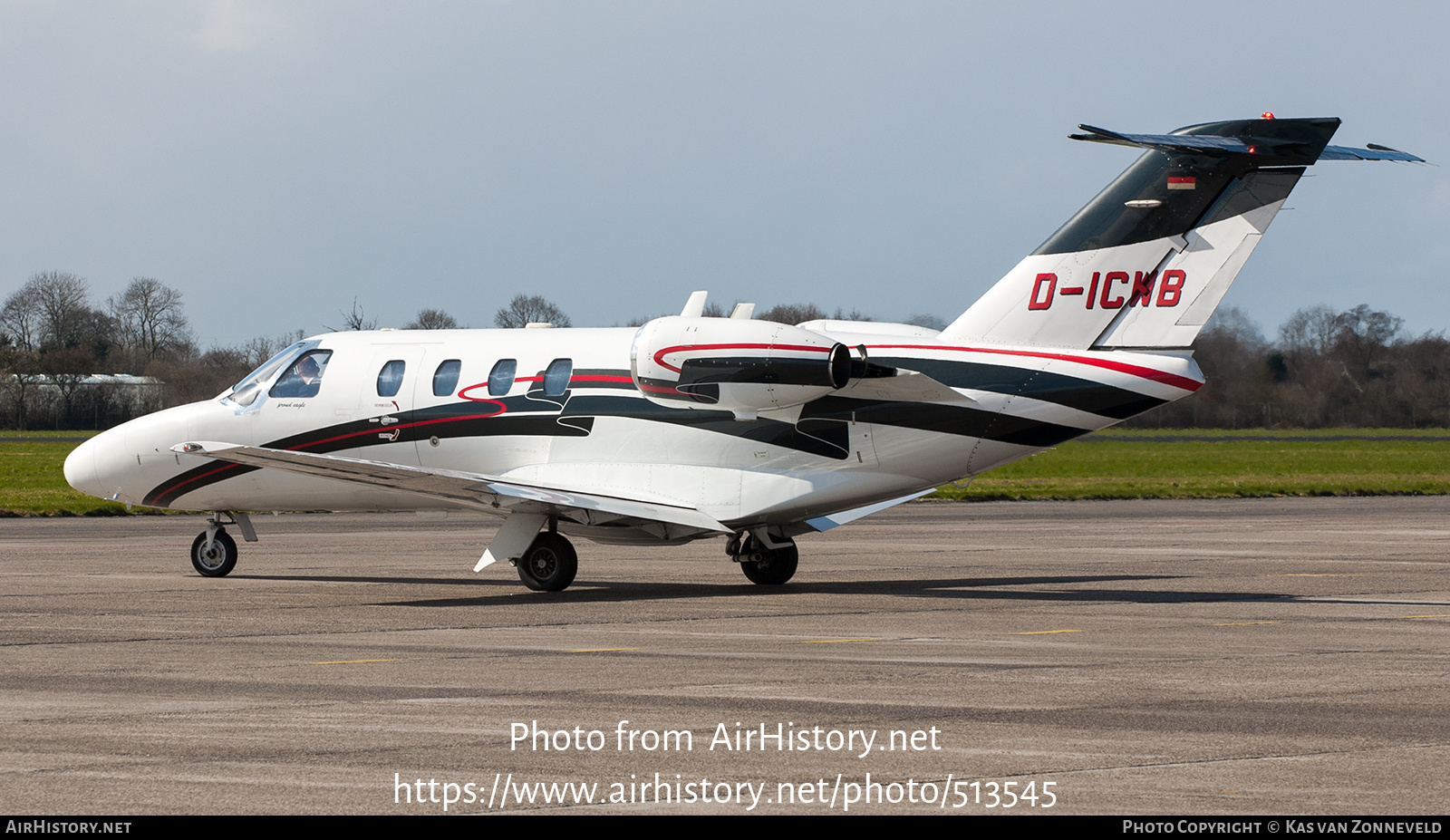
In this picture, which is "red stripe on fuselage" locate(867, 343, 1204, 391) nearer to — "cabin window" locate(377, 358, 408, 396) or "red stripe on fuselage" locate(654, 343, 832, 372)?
"red stripe on fuselage" locate(654, 343, 832, 372)

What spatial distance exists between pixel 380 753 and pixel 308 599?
10338 mm

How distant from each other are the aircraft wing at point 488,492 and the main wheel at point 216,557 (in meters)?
3.57

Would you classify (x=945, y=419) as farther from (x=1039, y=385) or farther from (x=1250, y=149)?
(x=1250, y=149)

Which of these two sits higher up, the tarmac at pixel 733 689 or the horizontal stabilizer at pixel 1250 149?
the horizontal stabilizer at pixel 1250 149

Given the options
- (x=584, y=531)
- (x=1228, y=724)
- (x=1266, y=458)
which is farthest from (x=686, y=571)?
(x=1266, y=458)

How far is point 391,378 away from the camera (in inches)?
818

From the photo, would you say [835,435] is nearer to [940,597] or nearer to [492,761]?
[940,597]

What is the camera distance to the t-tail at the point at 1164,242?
1748cm

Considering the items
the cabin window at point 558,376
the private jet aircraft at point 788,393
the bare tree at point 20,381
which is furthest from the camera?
the bare tree at point 20,381

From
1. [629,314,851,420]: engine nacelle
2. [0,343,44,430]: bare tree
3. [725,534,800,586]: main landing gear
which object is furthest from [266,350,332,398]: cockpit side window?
[0,343,44,430]: bare tree

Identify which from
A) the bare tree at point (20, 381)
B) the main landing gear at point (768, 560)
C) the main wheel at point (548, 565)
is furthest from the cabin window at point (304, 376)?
the bare tree at point (20, 381)

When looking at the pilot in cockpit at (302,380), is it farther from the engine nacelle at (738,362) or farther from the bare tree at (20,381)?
the bare tree at (20,381)

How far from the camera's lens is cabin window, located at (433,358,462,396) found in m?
20.4
